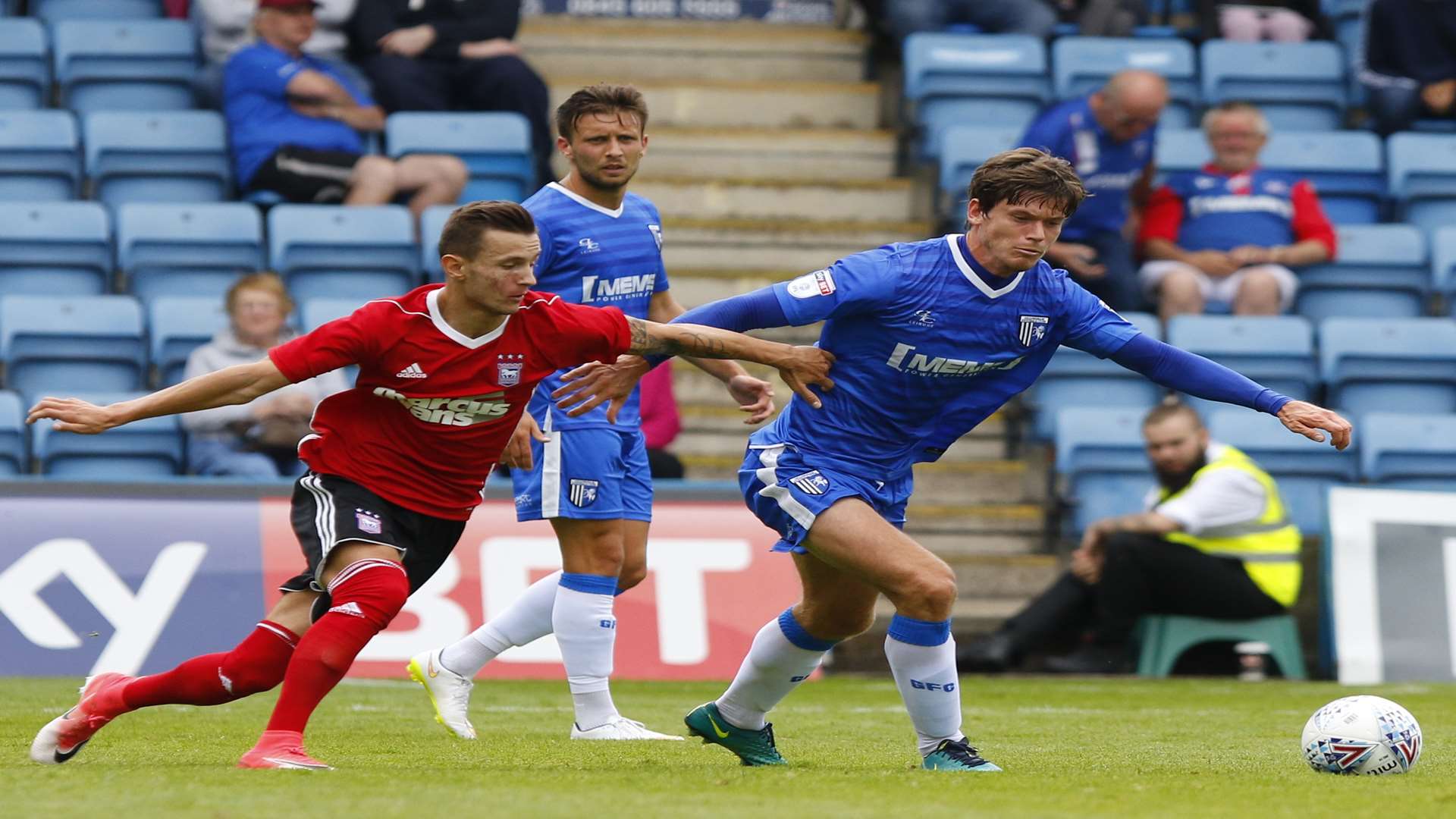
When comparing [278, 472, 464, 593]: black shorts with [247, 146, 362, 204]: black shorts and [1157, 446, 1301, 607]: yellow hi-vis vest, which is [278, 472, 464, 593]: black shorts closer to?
[1157, 446, 1301, 607]: yellow hi-vis vest

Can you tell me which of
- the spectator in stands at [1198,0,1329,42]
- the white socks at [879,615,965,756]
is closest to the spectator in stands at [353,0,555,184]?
the spectator in stands at [1198,0,1329,42]

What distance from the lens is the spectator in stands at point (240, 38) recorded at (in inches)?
469

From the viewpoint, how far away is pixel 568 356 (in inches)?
224

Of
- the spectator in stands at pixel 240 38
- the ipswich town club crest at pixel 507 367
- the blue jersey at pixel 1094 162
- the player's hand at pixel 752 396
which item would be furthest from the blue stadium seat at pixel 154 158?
the ipswich town club crest at pixel 507 367

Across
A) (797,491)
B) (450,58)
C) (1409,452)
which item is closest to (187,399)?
(797,491)

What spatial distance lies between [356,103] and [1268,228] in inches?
221

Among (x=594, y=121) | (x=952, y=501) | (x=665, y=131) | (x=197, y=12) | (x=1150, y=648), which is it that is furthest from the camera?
(x=665, y=131)

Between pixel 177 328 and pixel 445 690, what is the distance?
171 inches

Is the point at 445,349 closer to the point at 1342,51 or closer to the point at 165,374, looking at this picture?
the point at 165,374

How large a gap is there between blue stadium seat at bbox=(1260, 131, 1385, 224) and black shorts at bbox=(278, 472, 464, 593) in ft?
28.5

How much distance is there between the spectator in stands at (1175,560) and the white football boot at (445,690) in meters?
3.87

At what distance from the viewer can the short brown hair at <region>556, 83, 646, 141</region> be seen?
22.2 feet

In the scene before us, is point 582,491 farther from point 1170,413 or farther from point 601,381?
point 1170,413

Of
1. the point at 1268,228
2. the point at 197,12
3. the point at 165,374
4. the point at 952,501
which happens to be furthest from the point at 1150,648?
the point at 197,12
